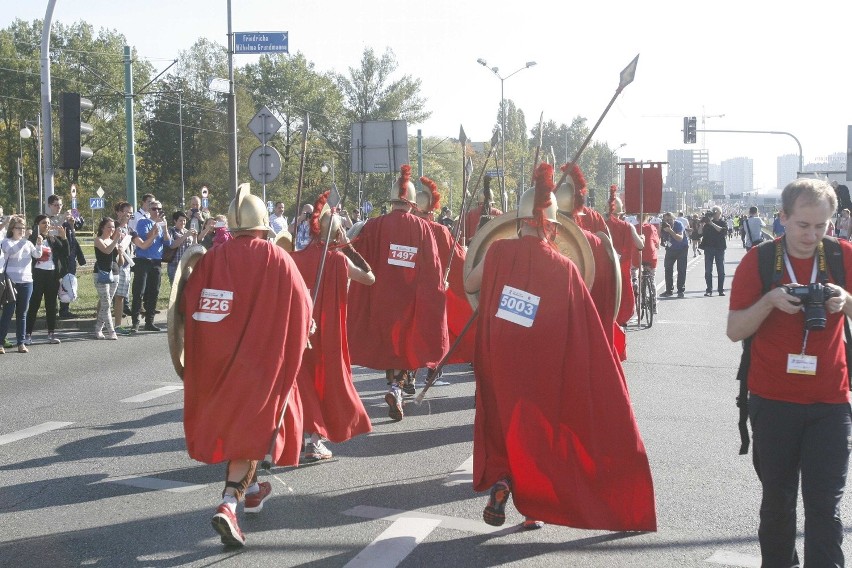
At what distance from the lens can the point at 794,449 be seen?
3945 mm

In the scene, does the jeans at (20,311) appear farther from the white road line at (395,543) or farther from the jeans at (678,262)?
the jeans at (678,262)

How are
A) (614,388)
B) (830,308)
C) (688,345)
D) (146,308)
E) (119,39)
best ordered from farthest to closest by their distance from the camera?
1. (119,39)
2. (146,308)
3. (688,345)
4. (614,388)
5. (830,308)

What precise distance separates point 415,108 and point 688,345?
6739 centimetres

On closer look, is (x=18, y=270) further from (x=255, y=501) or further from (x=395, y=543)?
(x=395, y=543)

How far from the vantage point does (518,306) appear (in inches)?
195

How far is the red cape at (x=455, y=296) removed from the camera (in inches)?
349

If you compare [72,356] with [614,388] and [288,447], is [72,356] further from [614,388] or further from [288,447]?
[614,388]

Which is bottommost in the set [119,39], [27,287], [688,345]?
[688,345]

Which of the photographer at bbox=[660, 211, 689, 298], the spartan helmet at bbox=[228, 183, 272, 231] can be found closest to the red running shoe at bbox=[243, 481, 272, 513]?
the spartan helmet at bbox=[228, 183, 272, 231]

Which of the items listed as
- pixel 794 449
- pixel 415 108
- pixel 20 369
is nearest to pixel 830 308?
pixel 794 449

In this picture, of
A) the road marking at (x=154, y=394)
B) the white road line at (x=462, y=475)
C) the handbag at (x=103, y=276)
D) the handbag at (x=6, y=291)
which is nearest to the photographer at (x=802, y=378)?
the white road line at (x=462, y=475)

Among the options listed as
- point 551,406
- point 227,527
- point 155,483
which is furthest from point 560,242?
point 155,483

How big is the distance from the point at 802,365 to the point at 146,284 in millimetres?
12133

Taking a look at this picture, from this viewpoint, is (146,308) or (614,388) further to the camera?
(146,308)
